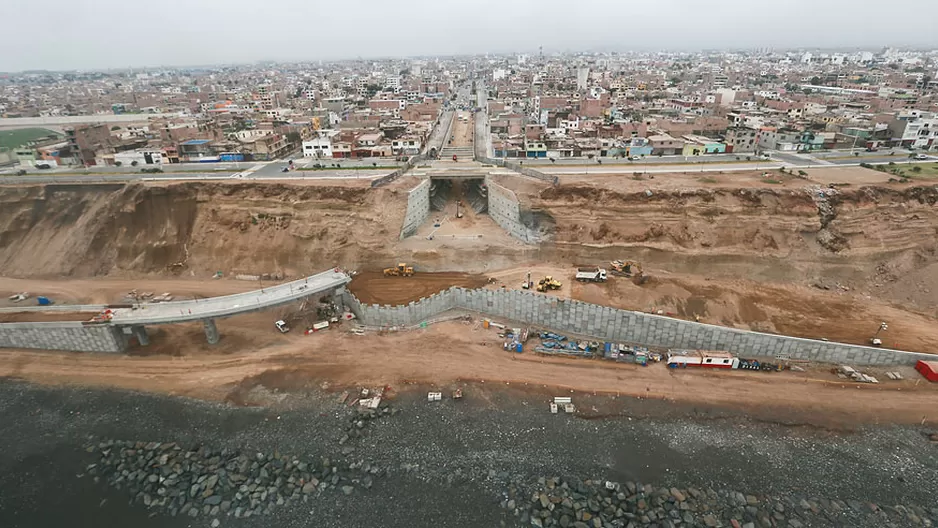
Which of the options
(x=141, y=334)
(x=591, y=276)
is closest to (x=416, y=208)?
(x=591, y=276)

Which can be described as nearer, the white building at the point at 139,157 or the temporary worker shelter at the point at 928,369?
the temporary worker shelter at the point at 928,369

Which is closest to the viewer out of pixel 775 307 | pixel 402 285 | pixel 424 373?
pixel 424 373

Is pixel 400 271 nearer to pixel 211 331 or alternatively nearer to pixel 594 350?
pixel 211 331

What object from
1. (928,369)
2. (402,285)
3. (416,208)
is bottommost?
(928,369)

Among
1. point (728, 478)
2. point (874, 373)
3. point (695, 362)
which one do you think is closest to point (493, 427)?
point (728, 478)

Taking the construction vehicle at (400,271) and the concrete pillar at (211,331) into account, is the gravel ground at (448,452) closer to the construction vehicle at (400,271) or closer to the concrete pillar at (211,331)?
the concrete pillar at (211,331)

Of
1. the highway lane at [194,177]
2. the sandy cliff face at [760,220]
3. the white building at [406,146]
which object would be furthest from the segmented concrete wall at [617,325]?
the white building at [406,146]
